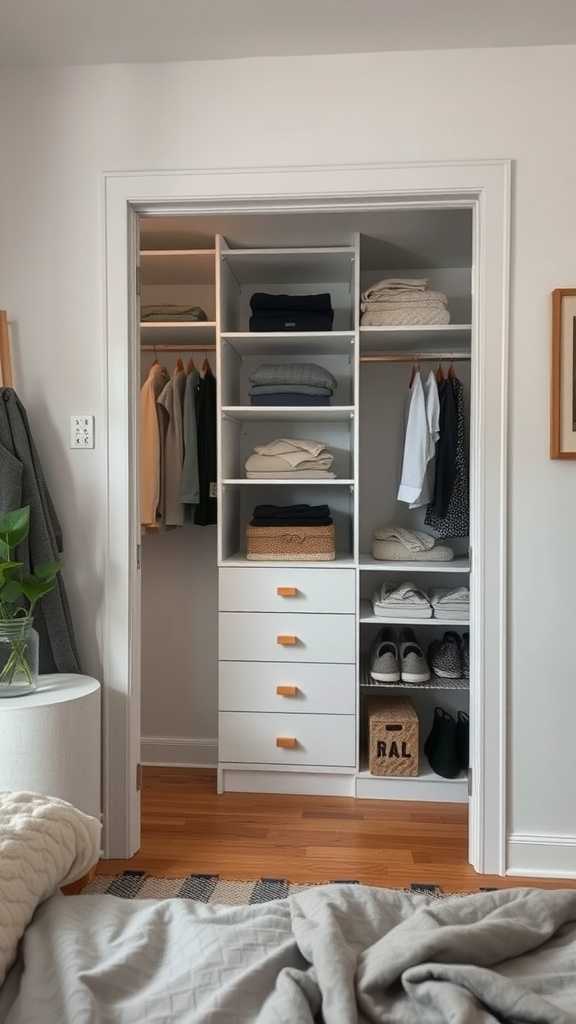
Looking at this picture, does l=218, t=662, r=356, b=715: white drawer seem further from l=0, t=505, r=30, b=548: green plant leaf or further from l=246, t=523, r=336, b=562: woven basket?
l=0, t=505, r=30, b=548: green plant leaf

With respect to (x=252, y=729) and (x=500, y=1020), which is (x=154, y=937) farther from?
(x=252, y=729)

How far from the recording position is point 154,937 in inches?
43.6

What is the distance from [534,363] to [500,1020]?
6.33 feet

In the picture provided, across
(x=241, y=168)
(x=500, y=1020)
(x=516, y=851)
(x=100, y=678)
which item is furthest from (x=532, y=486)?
(x=500, y=1020)

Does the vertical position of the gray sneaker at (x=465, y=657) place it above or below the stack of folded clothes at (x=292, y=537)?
below

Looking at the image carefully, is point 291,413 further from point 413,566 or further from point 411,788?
point 411,788

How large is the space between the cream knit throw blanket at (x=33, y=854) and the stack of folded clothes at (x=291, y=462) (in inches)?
82.8

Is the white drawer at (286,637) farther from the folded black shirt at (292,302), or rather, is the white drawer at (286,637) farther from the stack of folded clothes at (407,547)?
the folded black shirt at (292,302)

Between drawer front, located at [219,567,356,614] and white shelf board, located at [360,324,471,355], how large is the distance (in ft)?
3.25

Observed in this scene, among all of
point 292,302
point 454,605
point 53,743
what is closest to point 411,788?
point 454,605

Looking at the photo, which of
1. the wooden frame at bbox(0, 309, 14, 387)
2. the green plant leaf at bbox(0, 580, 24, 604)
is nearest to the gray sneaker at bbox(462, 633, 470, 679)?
the green plant leaf at bbox(0, 580, 24, 604)

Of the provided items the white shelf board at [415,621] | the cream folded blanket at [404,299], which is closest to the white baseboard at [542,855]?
the white shelf board at [415,621]

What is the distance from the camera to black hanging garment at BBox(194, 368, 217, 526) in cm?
343

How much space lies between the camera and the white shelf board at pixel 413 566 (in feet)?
10.5
